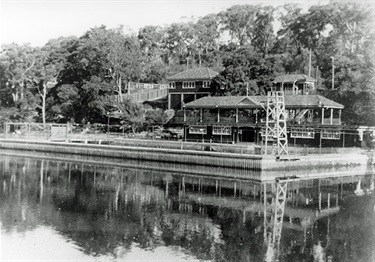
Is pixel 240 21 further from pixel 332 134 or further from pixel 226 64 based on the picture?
pixel 332 134

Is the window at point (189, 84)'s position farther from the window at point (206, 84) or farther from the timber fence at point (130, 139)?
the timber fence at point (130, 139)

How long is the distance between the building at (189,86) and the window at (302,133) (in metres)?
16.1

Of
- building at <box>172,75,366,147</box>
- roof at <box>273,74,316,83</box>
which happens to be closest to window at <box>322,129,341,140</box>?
building at <box>172,75,366,147</box>

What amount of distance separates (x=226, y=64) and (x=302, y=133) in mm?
15725

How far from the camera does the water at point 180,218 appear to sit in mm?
→ 19859

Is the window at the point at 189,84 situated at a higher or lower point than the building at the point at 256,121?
higher

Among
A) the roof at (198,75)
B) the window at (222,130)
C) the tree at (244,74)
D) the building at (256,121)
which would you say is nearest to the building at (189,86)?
the roof at (198,75)

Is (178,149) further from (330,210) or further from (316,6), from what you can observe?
(316,6)

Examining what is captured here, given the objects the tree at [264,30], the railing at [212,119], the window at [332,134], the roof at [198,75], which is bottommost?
the window at [332,134]

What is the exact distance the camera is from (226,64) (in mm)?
62312

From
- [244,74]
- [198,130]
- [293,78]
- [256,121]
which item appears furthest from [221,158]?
[293,78]

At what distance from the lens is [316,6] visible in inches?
3066

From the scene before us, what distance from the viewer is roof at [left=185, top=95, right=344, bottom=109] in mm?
50409

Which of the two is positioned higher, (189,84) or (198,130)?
(189,84)
